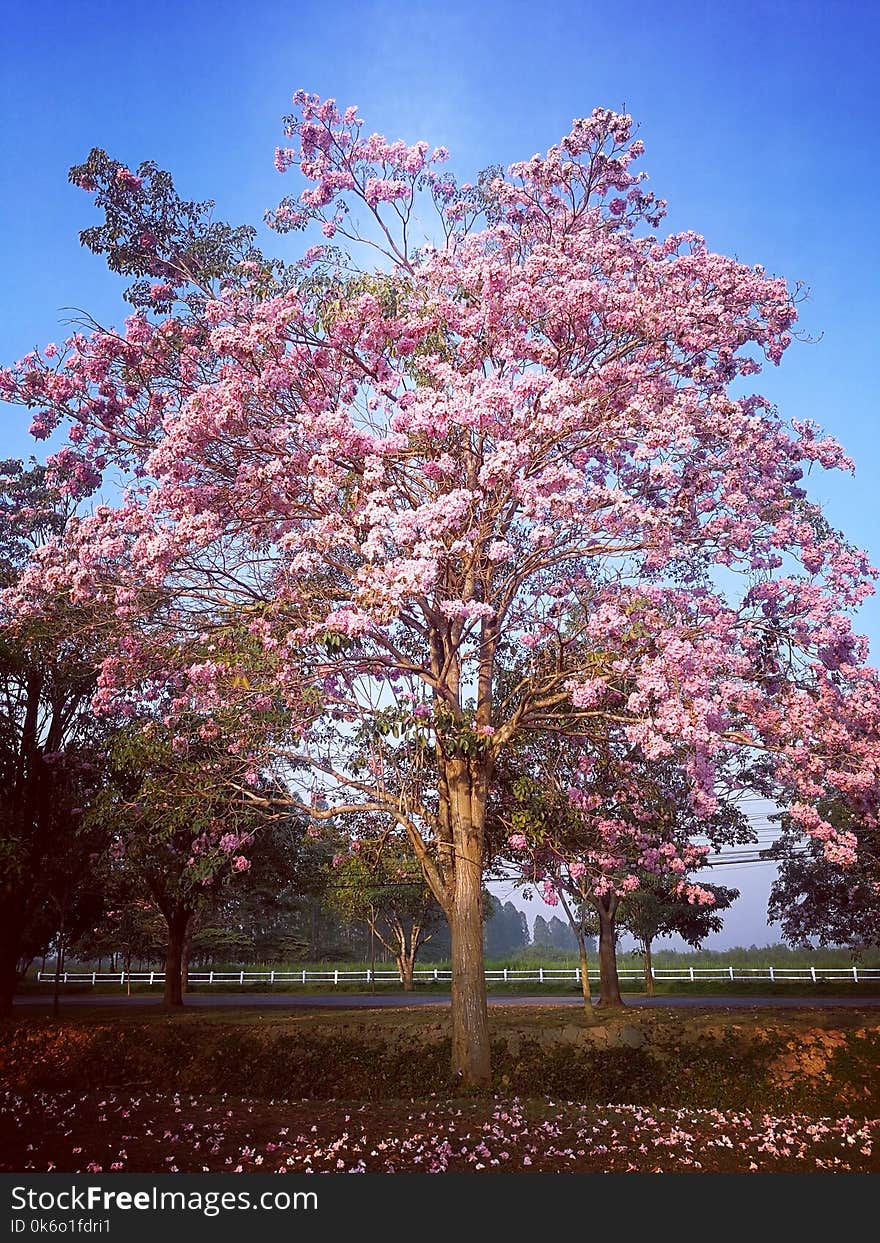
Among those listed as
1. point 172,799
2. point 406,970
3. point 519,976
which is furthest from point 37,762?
point 519,976

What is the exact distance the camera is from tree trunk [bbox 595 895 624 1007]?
27.1 m

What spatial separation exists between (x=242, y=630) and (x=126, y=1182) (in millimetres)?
8391

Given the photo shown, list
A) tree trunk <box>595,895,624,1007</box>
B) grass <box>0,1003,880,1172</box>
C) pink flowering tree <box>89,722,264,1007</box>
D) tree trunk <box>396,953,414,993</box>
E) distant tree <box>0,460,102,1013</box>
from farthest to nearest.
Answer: tree trunk <box>396,953,414,993</box> < tree trunk <box>595,895,624,1007</box> < distant tree <box>0,460,102,1013</box> < pink flowering tree <box>89,722,264,1007</box> < grass <box>0,1003,880,1172</box>

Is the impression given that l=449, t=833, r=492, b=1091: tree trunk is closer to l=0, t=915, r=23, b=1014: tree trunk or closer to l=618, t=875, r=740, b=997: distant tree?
l=0, t=915, r=23, b=1014: tree trunk

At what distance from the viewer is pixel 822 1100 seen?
15.3 meters

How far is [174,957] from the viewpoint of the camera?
32.8 meters

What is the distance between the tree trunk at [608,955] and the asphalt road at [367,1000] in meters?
4.95

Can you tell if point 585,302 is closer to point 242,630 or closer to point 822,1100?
point 242,630

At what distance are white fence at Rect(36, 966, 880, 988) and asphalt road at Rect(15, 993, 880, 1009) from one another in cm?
304

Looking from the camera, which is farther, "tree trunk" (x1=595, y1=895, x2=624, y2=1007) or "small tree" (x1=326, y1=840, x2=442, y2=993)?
"tree trunk" (x1=595, y1=895, x2=624, y2=1007)

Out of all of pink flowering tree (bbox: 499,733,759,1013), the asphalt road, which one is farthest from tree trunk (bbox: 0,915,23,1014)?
pink flowering tree (bbox: 499,733,759,1013)

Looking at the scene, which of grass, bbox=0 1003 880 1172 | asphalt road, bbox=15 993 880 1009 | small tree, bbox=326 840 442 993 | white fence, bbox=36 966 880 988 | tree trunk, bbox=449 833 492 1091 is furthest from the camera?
white fence, bbox=36 966 880 988

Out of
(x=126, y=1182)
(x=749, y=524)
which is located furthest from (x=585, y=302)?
(x=126, y=1182)

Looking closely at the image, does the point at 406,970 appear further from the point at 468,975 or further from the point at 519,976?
the point at 468,975
